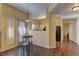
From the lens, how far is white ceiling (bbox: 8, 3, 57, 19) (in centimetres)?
274

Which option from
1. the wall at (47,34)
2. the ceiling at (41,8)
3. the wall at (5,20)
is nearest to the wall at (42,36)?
the wall at (47,34)

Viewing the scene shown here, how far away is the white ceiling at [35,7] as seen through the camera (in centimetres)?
274

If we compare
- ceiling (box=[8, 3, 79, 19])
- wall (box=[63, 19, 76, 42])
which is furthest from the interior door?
wall (box=[63, 19, 76, 42])

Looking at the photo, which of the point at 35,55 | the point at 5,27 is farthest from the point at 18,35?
the point at 35,55

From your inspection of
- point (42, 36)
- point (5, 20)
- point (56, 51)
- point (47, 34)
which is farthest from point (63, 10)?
point (5, 20)

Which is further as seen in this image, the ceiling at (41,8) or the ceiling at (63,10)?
the ceiling at (63,10)

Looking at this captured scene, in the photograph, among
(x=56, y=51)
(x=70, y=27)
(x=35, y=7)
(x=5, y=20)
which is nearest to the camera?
(x=5, y=20)

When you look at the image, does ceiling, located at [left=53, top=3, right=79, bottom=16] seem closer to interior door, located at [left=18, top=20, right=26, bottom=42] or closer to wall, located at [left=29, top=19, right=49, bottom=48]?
wall, located at [left=29, top=19, right=49, bottom=48]

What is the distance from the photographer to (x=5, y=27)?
2.74m

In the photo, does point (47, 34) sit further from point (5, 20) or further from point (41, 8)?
point (5, 20)

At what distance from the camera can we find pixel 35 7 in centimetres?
286

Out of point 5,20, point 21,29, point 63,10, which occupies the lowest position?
point 21,29

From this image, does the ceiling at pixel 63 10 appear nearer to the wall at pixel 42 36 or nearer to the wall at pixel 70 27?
the wall at pixel 70 27

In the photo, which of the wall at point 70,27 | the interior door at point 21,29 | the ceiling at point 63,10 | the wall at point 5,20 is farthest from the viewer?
the wall at point 70,27
